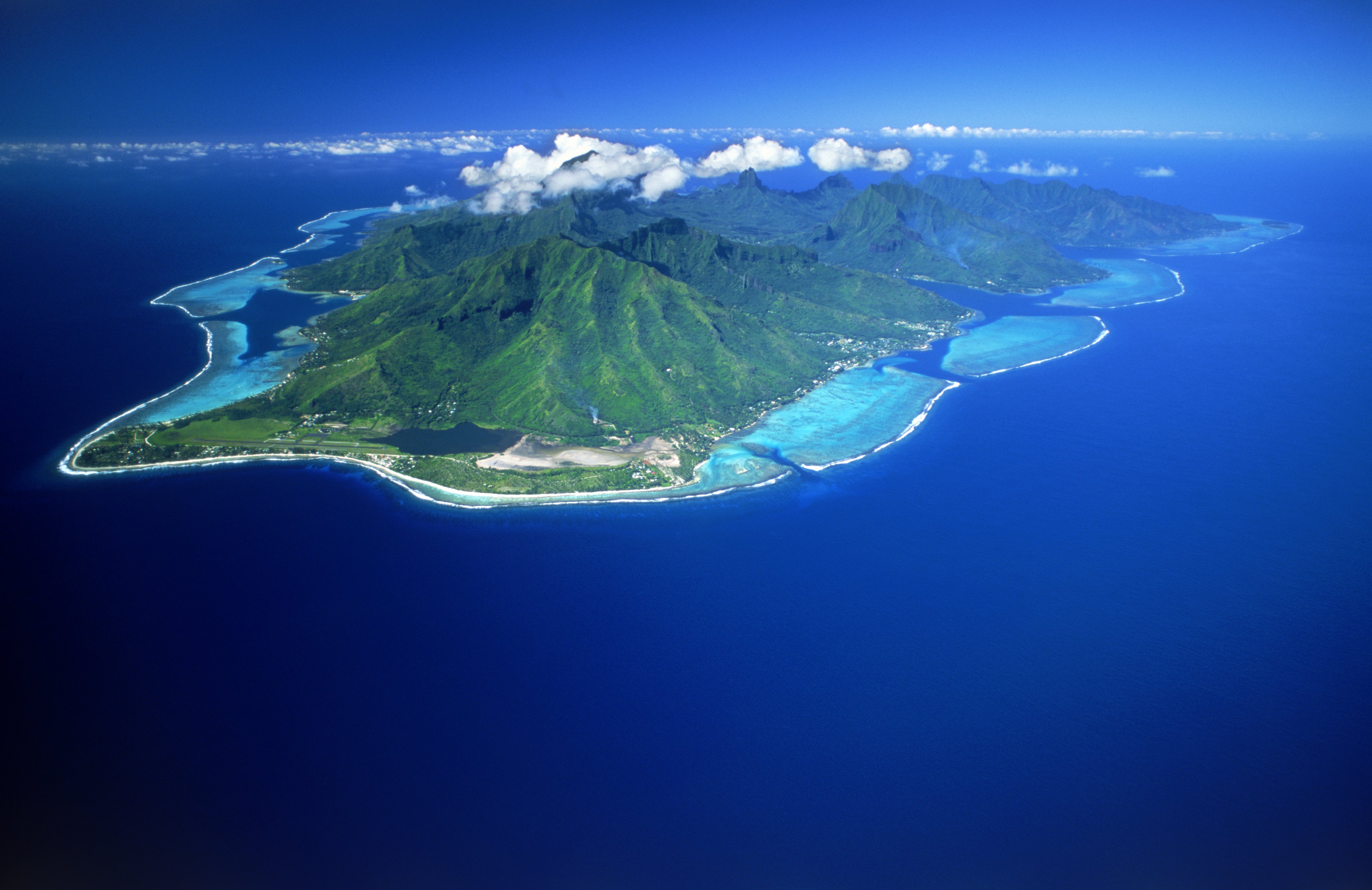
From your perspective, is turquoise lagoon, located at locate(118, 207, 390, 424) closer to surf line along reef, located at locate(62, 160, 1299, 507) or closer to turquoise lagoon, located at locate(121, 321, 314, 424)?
turquoise lagoon, located at locate(121, 321, 314, 424)

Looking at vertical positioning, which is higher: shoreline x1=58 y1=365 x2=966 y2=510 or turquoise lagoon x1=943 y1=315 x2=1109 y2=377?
turquoise lagoon x1=943 y1=315 x2=1109 y2=377

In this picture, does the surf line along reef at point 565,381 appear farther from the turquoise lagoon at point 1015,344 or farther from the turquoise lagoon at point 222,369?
the turquoise lagoon at point 1015,344

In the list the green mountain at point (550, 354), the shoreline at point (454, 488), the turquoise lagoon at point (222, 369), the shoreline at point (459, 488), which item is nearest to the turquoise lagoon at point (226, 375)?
the turquoise lagoon at point (222, 369)

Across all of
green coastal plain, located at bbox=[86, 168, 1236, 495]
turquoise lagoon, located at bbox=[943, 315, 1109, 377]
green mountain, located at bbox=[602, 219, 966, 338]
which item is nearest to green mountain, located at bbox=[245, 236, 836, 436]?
green coastal plain, located at bbox=[86, 168, 1236, 495]

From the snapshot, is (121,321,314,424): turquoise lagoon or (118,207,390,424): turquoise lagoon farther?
(118,207,390,424): turquoise lagoon

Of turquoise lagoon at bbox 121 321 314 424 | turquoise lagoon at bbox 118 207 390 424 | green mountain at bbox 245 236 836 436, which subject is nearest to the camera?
turquoise lagoon at bbox 121 321 314 424

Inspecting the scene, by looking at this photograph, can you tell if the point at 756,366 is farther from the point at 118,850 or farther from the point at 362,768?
the point at 118,850

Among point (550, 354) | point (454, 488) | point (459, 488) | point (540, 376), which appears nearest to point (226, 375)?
point (540, 376)

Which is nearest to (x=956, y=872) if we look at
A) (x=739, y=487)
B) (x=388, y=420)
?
(x=739, y=487)
